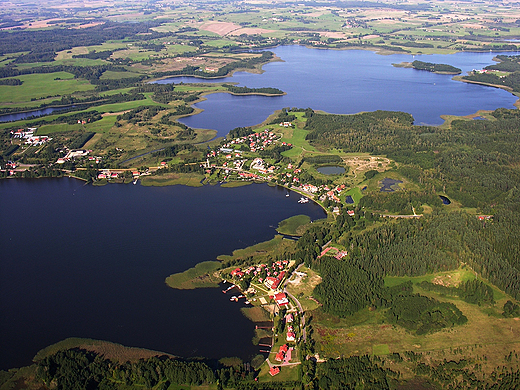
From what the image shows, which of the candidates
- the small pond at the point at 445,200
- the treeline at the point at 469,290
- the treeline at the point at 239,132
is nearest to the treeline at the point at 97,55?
the treeline at the point at 239,132

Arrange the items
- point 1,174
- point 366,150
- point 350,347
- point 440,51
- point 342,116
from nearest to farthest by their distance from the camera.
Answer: point 350,347
point 1,174
point 366,150
point 342,116
point 440,51

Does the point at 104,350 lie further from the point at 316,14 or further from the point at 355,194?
the point at 316,14

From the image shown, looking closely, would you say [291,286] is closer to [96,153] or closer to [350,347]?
[350,347]

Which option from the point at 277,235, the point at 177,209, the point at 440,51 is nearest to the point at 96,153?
the point at 177,209

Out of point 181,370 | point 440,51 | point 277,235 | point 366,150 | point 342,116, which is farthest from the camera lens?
point 440,51

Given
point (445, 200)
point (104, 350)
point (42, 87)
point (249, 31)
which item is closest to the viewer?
point (104, 350)

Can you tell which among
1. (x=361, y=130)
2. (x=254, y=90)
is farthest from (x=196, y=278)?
(x=254, y=90)

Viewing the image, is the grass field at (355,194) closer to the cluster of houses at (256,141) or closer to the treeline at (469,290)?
the treeline at (469,290)
